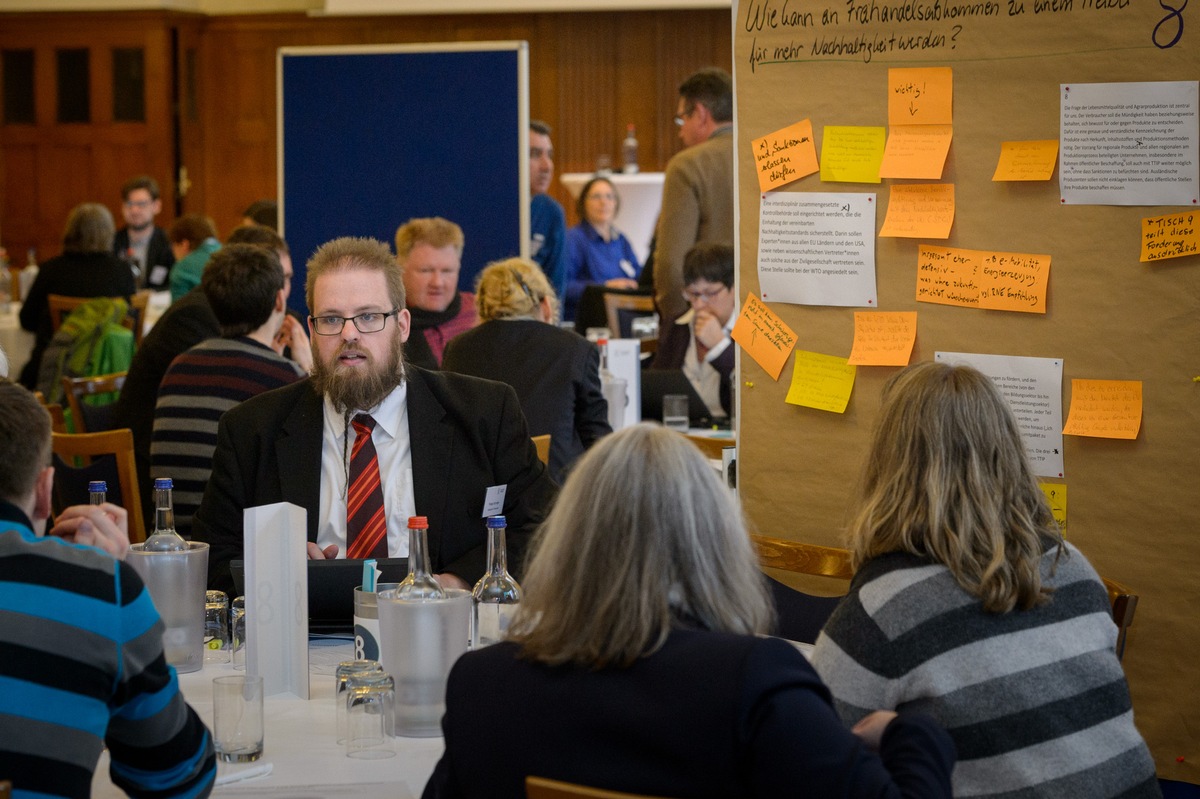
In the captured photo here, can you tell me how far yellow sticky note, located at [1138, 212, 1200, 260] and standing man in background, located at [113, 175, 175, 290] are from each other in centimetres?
831

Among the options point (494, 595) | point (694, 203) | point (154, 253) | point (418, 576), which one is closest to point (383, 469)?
point (494, 595)

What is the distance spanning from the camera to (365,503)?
2725mm

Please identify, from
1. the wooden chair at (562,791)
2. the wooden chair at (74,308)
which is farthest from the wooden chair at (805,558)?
the wooden chair at (74,308)

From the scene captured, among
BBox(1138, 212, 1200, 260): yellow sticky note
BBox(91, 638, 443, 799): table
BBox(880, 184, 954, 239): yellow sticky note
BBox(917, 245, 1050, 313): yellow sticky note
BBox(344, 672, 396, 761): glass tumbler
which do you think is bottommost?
BBox(91, 638, 443, 799): table

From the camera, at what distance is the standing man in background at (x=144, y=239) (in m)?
9.68

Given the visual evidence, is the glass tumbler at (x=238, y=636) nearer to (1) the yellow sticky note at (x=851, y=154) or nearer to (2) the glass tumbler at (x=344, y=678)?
(2) the glass tumbler at (x=344, y=678)

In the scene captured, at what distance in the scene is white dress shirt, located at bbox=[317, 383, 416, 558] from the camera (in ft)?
8.99

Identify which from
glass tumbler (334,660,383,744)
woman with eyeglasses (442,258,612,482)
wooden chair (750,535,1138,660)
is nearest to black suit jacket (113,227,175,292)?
woman with eyeglasses (442,258,612,482)

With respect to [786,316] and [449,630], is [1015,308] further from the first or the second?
[449,630]

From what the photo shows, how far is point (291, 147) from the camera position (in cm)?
692

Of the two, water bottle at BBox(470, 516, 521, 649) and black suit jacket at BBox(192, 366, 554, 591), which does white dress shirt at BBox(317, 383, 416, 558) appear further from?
water bottle at BBox(470, 516, 521, 649)

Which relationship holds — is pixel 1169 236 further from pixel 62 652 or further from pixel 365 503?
pixel 62 652

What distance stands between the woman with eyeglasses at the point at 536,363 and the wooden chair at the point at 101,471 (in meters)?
1.05

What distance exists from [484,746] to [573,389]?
278 centimetres
